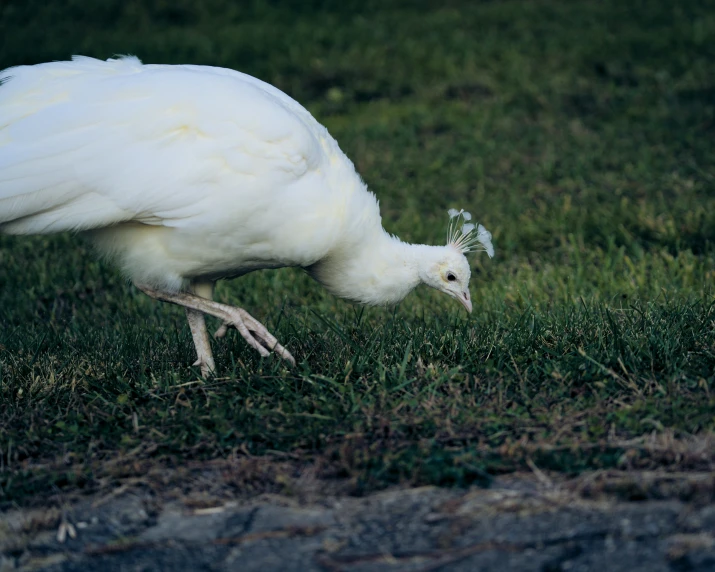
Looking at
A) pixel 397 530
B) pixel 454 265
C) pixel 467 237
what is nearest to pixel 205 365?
pixel 454 265

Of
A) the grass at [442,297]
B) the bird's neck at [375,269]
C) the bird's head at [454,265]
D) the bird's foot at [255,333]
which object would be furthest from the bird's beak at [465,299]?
the bird's foot at [255,333]

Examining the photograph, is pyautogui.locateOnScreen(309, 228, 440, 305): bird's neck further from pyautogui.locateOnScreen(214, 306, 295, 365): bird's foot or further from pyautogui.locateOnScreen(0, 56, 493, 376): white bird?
pyautogui.locateOnScreen(214, 306, 295, 365): bird's foot

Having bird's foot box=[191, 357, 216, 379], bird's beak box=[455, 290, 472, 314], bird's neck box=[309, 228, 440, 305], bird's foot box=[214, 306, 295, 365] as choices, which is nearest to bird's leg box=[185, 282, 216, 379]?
bird's foot box=[191, 357, 216, 379]

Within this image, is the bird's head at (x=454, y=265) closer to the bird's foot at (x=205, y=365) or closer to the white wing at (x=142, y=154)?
the white wing at (x=142, y=154)

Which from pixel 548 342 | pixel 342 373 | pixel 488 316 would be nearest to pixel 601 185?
pixel 488 316

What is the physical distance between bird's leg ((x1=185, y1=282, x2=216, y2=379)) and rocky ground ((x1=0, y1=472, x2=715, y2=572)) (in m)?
1.08

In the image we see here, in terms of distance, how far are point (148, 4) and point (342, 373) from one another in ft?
31.7

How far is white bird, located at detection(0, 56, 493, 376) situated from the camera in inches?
160

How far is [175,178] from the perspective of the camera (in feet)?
13.4

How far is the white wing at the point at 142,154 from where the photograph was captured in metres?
4.07

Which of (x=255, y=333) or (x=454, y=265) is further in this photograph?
(x=454, y=265)

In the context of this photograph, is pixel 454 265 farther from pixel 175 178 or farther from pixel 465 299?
pixel 175 178

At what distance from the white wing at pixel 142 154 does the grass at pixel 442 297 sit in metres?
0.65

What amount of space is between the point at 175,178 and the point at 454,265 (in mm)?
1418
